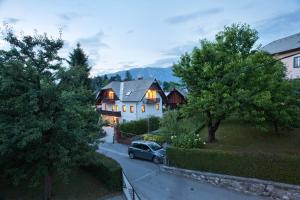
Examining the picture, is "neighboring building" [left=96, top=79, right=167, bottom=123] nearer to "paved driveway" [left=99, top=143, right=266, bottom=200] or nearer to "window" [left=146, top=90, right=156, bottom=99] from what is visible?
"window" [left=146, top=90, right=156, bottom=99]

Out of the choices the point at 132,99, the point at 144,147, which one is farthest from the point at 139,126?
the point at 144,147

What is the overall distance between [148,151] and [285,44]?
24.4 meters

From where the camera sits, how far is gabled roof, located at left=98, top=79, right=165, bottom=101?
43719mm

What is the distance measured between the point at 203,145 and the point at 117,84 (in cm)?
3083

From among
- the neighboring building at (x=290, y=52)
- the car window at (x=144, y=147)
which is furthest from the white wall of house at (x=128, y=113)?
the neighboring building at (x=290, y=52)

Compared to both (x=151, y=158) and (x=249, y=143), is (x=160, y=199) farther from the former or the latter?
(x=249, y=143)

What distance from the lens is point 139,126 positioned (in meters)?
37.8

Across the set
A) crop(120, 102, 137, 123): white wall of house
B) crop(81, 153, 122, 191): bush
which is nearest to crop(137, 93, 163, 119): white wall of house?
crop(120, 102, 137, 123): white wall of house

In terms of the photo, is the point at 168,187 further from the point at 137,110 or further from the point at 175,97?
the point at 175,97

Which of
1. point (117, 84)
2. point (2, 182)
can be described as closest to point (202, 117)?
point (2, 182)

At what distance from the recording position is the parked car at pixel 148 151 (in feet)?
78.6

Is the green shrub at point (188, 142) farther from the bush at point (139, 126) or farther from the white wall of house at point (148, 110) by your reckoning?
the white wall of house at point (148, 110)

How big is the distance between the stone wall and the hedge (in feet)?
1.10

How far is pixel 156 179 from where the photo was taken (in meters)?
19.2
